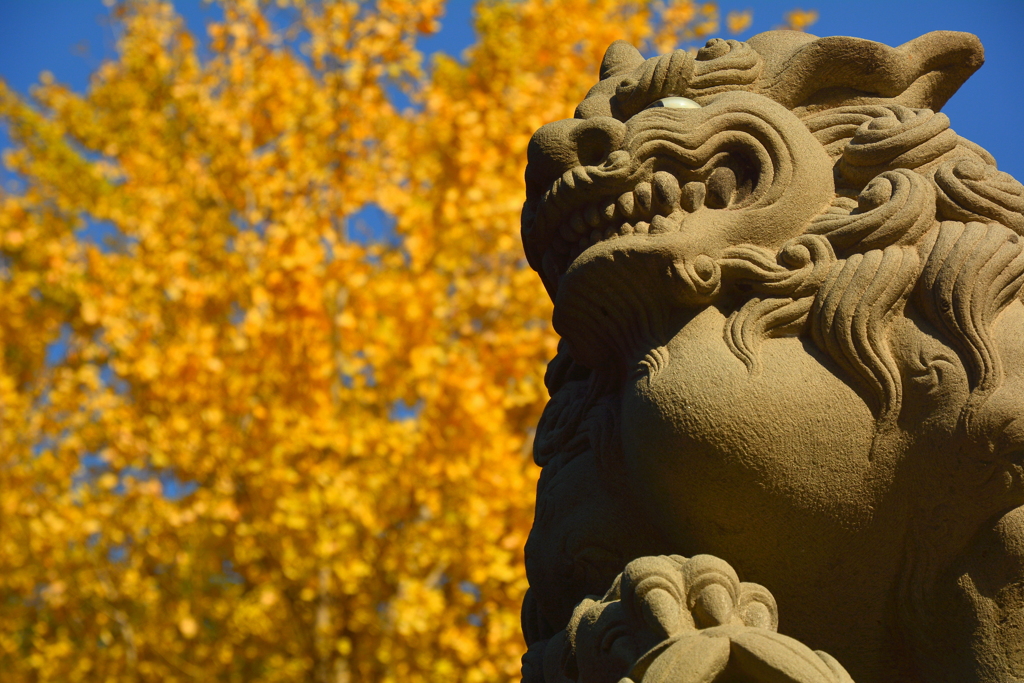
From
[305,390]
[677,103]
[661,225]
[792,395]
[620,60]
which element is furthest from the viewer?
[305,390]

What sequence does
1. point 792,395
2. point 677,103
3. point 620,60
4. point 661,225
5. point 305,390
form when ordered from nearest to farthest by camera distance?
point 792,395, point 661,225, point 677,103, point 620,60, point 305,390

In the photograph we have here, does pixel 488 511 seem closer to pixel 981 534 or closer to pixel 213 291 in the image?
pixel 213 291

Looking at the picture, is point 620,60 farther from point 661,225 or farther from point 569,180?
point 661,225

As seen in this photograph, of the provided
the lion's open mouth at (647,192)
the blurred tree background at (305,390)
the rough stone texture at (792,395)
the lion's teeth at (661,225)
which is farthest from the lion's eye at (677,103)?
the blurred tree background at (305,390)

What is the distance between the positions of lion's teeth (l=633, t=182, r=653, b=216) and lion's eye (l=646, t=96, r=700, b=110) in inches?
6.9

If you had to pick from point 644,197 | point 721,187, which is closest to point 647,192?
point 644,197

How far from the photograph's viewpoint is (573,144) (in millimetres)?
1737

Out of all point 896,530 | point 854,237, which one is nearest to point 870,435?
point 896,530

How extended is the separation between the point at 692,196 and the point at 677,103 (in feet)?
0.65

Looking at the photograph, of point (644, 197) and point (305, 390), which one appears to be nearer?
point (644, 197)

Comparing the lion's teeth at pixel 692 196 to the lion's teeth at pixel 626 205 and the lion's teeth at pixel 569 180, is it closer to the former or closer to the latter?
the lion's teeth at pixel 626 205

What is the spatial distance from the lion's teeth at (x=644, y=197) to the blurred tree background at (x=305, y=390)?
3423 millimetres

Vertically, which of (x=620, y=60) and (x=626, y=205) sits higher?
(x=620, y=60)

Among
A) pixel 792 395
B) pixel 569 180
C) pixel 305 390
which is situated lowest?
pixel 792 395
